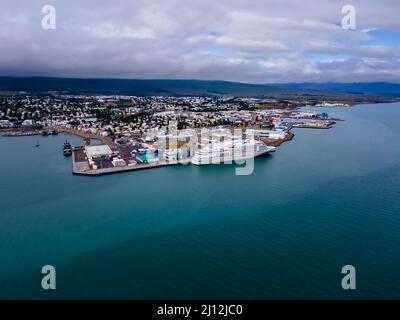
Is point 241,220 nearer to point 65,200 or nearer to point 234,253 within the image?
point 234,253

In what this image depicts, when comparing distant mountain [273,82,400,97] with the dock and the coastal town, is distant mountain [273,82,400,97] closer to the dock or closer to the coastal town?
the coastal town

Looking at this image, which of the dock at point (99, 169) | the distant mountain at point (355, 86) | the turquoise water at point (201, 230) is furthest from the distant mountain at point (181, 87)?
the turquoise water at point (201, 230)

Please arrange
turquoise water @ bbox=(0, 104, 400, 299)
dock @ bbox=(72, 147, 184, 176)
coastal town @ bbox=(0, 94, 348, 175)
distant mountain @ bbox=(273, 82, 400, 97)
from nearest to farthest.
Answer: turquoise water @ bbox=(0, 104, 400, 299), dock @ bbox=(72, 147, 184, 176), coastal town @ bbox=(0, 94, 348, 175), distant mountain @ bbox=(273, 82, 400, 97)

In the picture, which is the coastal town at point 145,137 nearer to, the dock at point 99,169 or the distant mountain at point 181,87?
the dock at point 99,169

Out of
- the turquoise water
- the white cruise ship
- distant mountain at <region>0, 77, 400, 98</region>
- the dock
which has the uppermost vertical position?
distant mountain at <region>0, 77, 400, 98</region>

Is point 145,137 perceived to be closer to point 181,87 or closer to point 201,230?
point 201,230

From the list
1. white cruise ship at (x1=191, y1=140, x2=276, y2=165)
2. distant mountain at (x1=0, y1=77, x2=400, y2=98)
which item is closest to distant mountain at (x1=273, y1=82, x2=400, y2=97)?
distant mountain at (x1=0, y1=77, x2=400, y2=98)

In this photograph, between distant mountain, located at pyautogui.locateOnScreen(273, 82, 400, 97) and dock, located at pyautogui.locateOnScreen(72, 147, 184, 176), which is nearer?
dock, located at pyautogui.locateOnScreen(72, 147, 184, 176)

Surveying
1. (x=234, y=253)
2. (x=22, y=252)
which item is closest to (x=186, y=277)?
(x=234, y=253)
